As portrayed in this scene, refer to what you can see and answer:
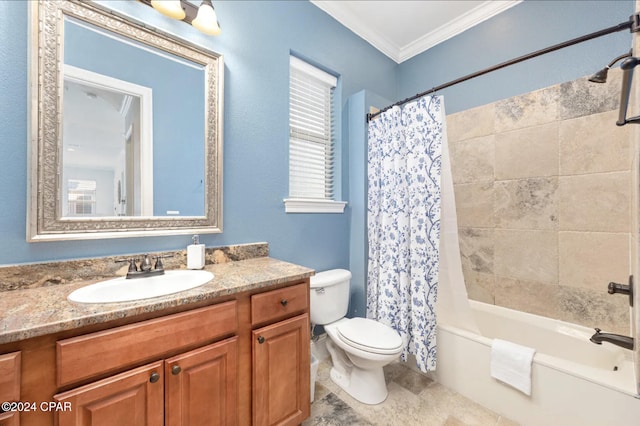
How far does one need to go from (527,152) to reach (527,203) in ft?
1.26

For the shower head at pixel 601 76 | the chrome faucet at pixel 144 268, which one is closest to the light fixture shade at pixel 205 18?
A: the chrome faucet at pixel 144 268

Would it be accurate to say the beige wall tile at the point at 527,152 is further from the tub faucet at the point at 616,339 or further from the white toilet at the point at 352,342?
the white toilet at the point at 352,342

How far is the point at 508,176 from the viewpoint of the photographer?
79.1 inches

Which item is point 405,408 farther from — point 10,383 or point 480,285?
point 10,383

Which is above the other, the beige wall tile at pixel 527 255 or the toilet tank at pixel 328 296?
the beige wall tile at pixel 527 255

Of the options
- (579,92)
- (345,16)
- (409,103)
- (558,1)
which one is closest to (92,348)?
(409,103)

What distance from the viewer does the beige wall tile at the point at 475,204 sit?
2.12 meters

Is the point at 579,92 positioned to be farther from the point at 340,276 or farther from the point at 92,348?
the point at 92,348

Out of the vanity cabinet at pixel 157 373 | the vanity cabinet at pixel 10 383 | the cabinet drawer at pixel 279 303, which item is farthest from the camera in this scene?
the cabinet drawer at pixel 279 303

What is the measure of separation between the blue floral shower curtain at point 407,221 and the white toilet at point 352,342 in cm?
22

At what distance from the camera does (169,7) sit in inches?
48.0

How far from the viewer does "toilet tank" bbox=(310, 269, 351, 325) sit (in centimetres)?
175

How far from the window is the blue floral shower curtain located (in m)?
0.38

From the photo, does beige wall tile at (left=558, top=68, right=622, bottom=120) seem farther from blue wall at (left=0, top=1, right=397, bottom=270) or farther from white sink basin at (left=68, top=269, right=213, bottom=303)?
white sink basin at (left=68, top=269, right=213, bottom=303)
